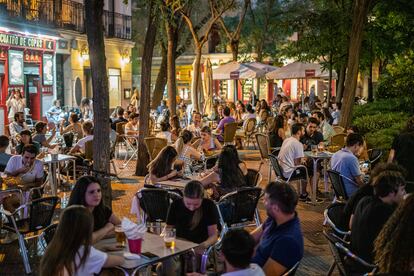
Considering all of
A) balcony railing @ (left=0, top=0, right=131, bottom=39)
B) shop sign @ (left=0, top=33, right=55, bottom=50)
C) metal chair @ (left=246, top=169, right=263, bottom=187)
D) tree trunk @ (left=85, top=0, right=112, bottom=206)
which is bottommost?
metal chair @ (left=246, top=169, right=263, bottom=187)

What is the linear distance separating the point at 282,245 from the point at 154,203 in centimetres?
334

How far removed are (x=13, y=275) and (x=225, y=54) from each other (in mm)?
45565

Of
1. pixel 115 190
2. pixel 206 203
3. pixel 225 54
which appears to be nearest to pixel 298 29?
pixel 115 190

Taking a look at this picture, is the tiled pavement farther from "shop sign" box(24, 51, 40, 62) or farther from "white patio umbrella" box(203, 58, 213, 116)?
"shop sign" box(24, 51, 40, 62)

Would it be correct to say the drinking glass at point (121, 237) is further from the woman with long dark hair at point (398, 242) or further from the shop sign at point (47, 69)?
the shop sign at point (47, 69)

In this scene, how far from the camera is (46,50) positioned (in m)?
26.8

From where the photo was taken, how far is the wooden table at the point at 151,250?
507cm

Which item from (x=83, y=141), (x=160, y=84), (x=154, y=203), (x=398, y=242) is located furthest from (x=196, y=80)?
(x=398, y=242)

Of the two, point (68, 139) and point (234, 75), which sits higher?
point (234, 75)

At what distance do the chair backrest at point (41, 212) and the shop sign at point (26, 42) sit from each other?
56.4 feet

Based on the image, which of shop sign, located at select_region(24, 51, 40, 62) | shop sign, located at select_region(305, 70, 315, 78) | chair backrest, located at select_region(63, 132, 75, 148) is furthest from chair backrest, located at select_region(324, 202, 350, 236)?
shop sign, located at select_region(24, 51, 40, 62)

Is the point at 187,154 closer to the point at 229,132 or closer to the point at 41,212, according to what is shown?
the point at 41,212

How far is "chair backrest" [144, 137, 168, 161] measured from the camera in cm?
1345

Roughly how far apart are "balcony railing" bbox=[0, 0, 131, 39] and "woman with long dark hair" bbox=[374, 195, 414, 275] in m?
20.5
